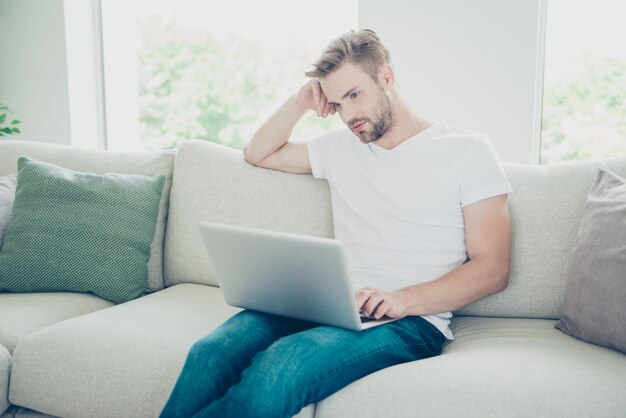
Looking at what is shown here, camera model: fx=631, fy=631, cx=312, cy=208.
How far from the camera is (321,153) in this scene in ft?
6.34

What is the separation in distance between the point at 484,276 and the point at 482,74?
4.27ft

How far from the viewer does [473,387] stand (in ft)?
4.21

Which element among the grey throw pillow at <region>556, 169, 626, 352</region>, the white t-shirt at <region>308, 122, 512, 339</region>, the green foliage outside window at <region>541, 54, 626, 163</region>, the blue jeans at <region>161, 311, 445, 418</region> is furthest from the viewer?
the green foliage outside window at <region>541, 54, 626, 163</region>

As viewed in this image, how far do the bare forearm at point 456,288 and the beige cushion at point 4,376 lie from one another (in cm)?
100

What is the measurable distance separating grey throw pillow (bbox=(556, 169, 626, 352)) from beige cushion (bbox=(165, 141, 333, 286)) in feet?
2.37

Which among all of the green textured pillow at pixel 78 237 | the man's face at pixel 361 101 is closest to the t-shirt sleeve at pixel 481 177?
the man's face at pixel 361 101

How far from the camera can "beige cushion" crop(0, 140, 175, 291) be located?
2.12m

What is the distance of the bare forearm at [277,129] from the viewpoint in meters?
2.00

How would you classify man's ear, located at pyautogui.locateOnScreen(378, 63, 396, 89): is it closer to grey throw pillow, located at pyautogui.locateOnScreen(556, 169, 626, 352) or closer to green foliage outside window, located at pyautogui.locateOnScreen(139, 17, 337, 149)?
grey throw pillow, located at pyautogui.locateOnScreen(556, 169, 626, 352)

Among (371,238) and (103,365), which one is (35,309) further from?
(371,238)

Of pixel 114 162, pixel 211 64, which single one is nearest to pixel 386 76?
pixel 114 162

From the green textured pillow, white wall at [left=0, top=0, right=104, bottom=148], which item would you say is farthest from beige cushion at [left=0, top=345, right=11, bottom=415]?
white wall at [left=0, top=0, right=104, bottom=148]

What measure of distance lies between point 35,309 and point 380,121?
44.6 inches

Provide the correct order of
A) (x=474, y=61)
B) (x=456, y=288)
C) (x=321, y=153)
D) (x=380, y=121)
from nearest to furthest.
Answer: (x=456, y=288)
(x=380, y=121)
(x=321, y=153)
(x=474, y=61)
